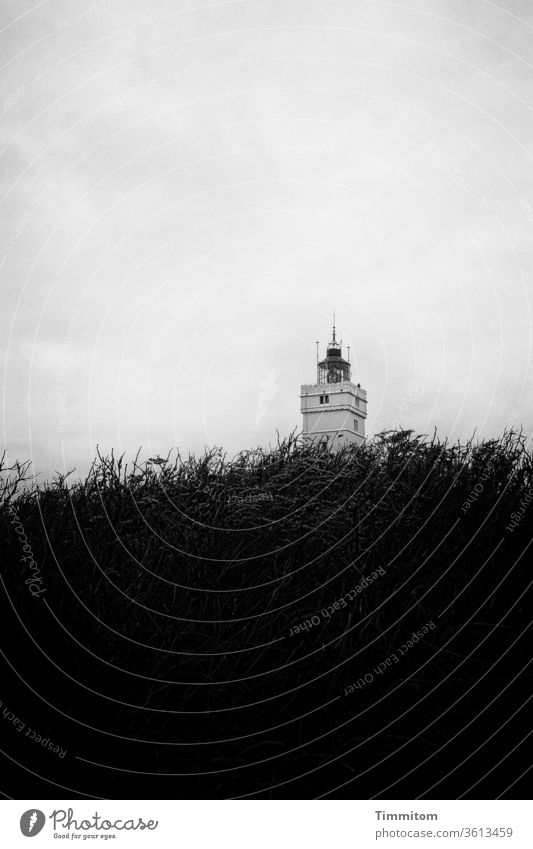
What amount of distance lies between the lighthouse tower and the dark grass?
53.3m

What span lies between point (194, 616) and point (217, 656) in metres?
0.41

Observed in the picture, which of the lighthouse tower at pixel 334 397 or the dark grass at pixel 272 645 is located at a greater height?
the lighthouse tower at pixel 334 397

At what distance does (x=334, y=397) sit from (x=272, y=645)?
2491 inches

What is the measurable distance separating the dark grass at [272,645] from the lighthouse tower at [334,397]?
2097 inches

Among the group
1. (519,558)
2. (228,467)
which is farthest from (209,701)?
(228,467)

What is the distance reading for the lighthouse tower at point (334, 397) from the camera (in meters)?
64.9

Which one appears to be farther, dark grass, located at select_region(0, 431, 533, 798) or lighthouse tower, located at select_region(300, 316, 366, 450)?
lighthouse tower, located at select_region(300, 316, 366, 450)

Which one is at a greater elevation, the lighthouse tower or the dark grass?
the lighthouse tower

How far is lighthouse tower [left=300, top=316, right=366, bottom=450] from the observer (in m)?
64.9

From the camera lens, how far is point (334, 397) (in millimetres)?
67500

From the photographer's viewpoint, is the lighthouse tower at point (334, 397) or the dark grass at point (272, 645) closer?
the dark grass at point (272, 645)

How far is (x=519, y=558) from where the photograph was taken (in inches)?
208
